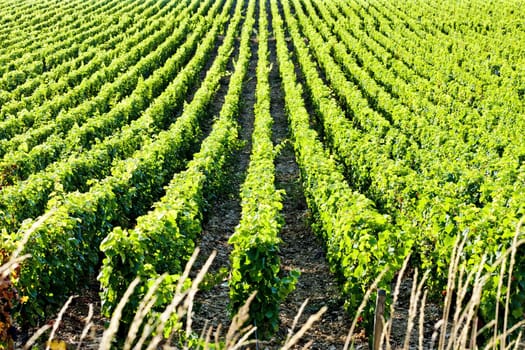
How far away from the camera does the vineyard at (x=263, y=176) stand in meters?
7.16

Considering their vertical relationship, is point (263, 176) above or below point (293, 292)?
above

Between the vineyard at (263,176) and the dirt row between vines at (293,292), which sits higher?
the vineyard at (263,176)

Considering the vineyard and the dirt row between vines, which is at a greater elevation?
the vineyard

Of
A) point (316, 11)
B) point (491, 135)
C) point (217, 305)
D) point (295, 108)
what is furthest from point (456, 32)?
point (217, 305)

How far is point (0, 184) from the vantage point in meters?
12.1

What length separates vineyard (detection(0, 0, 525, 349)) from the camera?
7164mm

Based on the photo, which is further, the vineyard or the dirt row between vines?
the dirt row between vines

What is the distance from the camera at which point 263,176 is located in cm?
1076

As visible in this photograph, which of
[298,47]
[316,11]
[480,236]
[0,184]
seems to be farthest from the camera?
[316,11]

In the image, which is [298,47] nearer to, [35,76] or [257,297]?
[35,76]

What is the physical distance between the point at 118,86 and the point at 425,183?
15.8m

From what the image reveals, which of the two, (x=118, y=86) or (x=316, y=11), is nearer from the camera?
(x=118, y=86)

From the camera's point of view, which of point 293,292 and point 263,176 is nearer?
point 293,292

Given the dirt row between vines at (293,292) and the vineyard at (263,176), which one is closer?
the vineyard at (263,176)
